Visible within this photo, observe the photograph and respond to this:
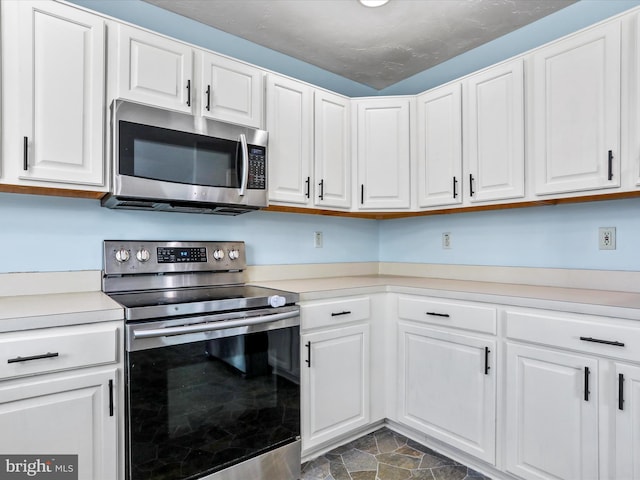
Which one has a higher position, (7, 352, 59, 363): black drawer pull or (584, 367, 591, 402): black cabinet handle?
(7, 352, 59, 363): black drawer pull

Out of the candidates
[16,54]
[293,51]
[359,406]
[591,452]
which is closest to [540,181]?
[591,452]

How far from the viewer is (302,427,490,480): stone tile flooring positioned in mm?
1857

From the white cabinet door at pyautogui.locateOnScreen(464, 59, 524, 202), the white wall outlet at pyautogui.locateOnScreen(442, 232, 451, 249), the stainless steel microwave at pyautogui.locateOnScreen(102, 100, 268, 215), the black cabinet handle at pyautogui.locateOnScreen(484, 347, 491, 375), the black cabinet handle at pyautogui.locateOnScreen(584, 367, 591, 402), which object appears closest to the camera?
the black cabinet handle at pyautogui.locateOnScreen(584, 367, 591, 402)

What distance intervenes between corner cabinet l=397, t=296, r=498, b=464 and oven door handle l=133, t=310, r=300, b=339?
2.37 feet

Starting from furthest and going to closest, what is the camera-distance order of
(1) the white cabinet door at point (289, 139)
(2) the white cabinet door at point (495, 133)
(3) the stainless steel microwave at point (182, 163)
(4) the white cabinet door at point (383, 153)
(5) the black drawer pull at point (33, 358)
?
(4) the white cabinet door at point (383, 153)
(1) the white cabinet door at point (289, 139)
(2) the white cabinet door at point (495, 133)
(3) the stainless steel microwave at point (182, 163)
(5) the black drawer pull at point (33, 358)

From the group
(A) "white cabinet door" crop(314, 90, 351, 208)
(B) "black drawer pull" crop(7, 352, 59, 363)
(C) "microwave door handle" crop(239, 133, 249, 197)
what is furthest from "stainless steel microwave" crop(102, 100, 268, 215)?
(B) "black drawer pull" crop(7, 352, 59, 363)

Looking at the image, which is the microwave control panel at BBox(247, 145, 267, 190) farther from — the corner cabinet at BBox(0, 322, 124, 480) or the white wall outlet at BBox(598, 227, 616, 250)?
the white wall outlet at BBox(598, 227, 616, 250)

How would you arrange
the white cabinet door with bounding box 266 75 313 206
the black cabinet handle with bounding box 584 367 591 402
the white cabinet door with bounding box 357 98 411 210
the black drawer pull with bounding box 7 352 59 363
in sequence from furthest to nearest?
1. the white cabinet door with bounding box 357 98 411 210
2. the white cabinet door with bounding box 266 75 313 206
3. the black cabinet handle with bounding box 584 367 591 402
4. the black drawer pull with bounding box 7 352 59 363

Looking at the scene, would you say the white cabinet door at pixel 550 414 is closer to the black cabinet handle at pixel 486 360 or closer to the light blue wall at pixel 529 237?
the black cabinet handle at pixel 486 360

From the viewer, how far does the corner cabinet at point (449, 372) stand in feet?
5.98

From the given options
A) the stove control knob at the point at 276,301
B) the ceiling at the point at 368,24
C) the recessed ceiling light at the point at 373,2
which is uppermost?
the ceiling at the point at 368,24

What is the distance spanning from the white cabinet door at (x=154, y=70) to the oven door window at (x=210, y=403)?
3.71 feet

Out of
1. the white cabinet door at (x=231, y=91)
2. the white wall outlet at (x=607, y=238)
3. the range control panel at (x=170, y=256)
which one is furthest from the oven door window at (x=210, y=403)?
the white wall outlet at (x=607, y=238)

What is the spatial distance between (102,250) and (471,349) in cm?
187
